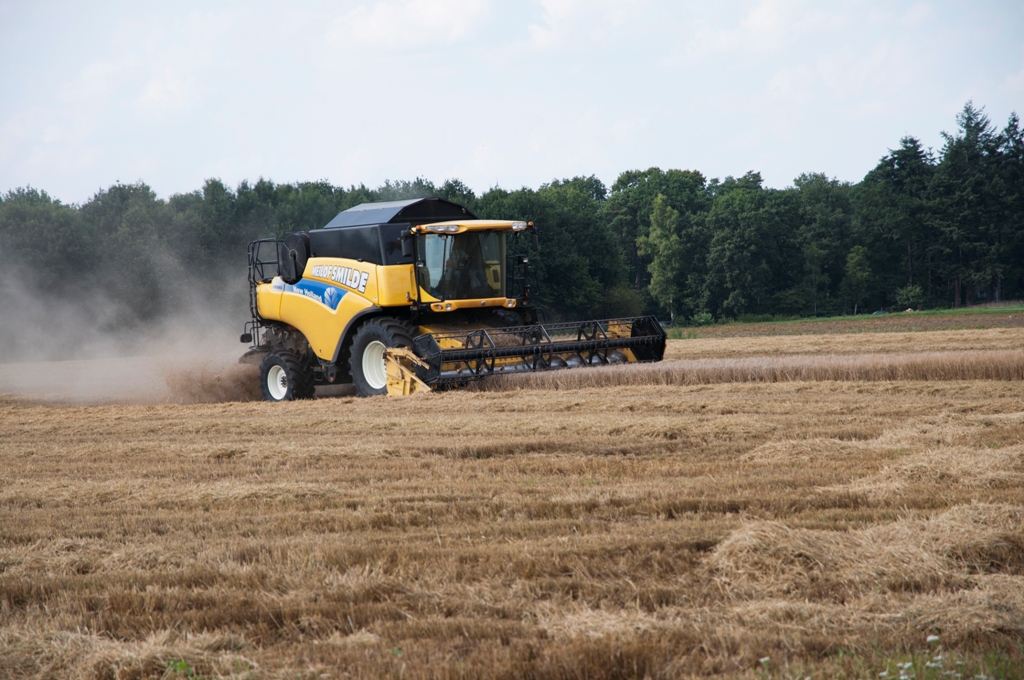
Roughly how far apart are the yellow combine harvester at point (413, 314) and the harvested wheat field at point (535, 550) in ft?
13.3

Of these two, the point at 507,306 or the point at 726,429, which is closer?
the point at 726,429

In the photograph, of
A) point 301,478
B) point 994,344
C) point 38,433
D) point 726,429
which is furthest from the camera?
point 994,344

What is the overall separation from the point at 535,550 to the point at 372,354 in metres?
9.55

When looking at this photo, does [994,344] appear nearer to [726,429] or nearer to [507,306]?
[507,306]

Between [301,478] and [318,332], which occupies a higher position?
[318,332]

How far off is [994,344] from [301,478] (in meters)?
16.4

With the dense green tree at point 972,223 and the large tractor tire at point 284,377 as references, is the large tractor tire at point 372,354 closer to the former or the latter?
the large tractor tire at point 284,377

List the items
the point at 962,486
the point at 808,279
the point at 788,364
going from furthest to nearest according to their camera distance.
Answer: the point at 808,279, the point at 788,364, the point at 962,486

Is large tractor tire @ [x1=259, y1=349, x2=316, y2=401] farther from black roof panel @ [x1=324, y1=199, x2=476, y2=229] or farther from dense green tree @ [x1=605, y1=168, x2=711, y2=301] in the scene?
dense green tree @ [x1=605, y1=168, x2=711, y2=301]

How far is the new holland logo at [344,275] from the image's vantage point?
1368 cm

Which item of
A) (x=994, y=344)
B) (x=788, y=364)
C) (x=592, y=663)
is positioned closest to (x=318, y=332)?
(x=788, y=364)

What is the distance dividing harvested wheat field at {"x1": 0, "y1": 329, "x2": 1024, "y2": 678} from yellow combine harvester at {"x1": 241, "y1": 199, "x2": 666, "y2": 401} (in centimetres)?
404

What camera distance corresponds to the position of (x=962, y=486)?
5.58 m

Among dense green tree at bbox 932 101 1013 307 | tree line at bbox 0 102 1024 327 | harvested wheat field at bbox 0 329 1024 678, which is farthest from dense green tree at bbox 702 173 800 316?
harvested wheat field at bbox 0 329 1024 678
